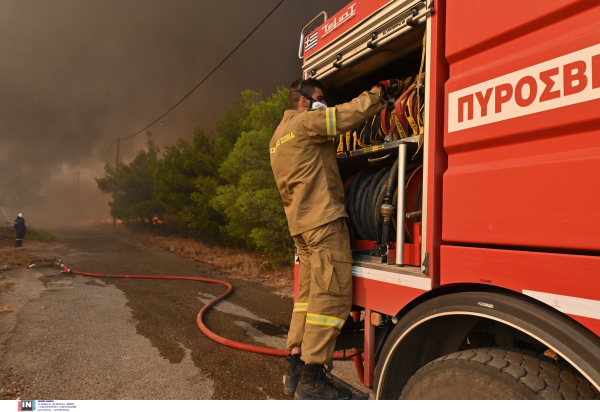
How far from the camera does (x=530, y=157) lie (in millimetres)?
1407

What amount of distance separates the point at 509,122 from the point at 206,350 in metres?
3.72

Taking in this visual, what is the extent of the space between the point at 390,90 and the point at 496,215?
130 cm

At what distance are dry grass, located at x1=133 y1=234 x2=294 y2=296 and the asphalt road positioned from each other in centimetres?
104

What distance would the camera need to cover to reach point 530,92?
140 centimetres

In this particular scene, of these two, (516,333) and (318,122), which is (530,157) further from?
(318,122)

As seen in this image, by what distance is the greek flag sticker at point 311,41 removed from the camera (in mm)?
3016

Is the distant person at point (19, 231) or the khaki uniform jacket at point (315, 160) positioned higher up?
the khaki uniform jacket at point (315, 160)

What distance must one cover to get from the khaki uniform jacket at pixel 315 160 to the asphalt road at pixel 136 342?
5.70 feet

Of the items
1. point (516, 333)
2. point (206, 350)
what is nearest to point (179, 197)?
point (206, 350)

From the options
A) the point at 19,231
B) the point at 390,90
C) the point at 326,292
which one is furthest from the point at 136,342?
the point at 19,231

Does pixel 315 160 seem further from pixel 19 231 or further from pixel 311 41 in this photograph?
pixel 19 231

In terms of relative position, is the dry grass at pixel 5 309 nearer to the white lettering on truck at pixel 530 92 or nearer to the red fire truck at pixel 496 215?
the red fire truck at pixel 496 215

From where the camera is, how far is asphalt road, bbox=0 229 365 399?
317 cm

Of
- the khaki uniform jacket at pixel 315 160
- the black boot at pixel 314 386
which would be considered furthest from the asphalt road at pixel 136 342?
the khaki uniform jacket at pixel 315 160
